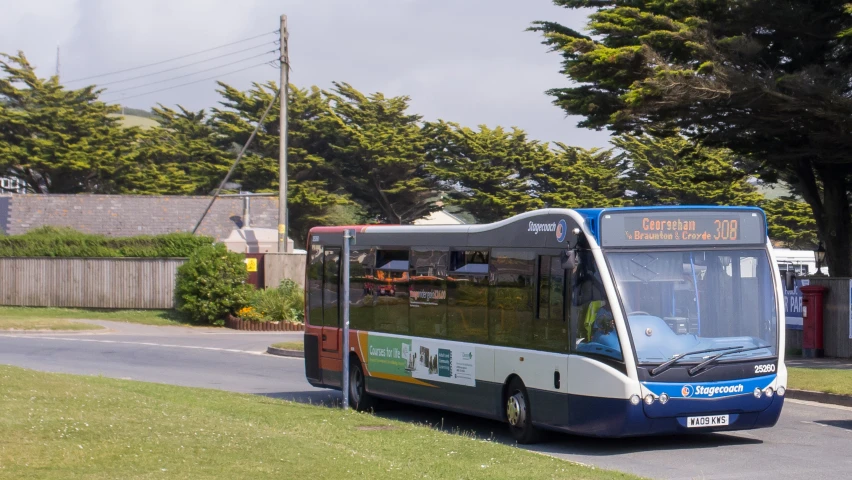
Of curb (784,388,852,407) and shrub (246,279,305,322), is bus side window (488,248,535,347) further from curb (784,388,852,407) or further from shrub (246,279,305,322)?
shrub (246,279,305,322)

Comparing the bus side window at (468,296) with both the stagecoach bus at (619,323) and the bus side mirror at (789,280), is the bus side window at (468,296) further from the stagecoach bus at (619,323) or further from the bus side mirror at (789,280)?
the bus side mirror at (789,280)

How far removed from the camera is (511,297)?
1241 cm

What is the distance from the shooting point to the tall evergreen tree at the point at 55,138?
62344 millimetres

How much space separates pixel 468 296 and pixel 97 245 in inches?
1099

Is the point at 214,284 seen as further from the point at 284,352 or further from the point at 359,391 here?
the point at 359,391

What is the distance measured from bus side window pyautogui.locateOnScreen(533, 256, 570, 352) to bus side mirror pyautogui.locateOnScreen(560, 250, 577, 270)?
0.36 m

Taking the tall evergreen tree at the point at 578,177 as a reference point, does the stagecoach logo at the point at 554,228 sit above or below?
below

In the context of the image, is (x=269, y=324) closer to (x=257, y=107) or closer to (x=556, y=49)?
(x=556, y=49)

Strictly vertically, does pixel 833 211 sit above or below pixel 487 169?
below

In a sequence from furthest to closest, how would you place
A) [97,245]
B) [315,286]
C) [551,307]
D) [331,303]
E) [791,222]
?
1. [791,222]
2. [97,245]
3. [315,286]
4. [331,303]
5. [551,307]

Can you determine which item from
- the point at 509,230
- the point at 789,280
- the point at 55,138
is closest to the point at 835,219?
the point at 789,280

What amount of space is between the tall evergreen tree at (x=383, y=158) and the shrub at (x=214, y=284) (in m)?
28.8

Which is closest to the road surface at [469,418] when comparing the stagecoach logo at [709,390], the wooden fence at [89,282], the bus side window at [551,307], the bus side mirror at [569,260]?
the stagecoach logo at [709,390]

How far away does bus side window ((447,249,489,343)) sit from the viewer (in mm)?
12984
